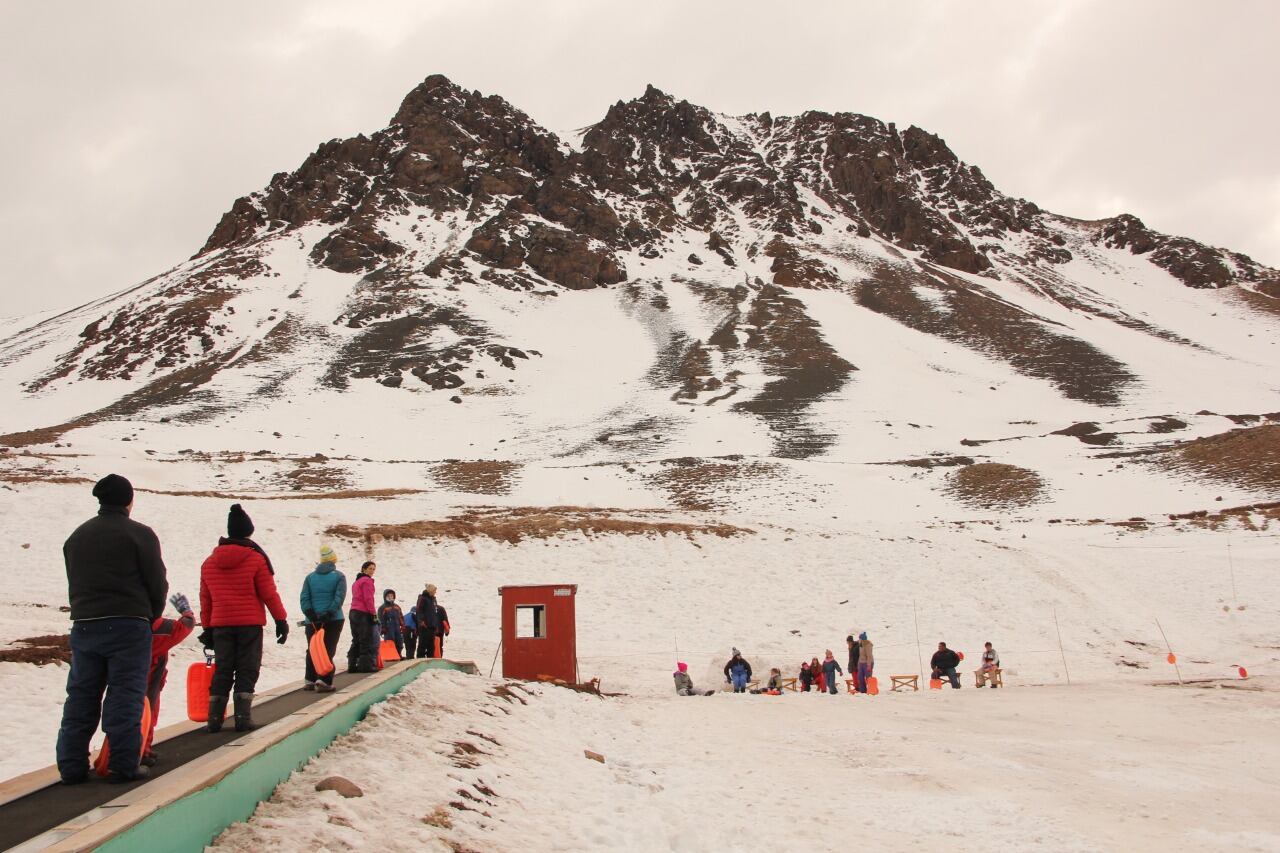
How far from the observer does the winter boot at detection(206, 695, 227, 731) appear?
21.2ft

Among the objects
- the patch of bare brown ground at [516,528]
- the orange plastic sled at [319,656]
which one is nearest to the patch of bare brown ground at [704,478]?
the patch of bare brown ground at [516,528]

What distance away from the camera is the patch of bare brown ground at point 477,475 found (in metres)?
48.0

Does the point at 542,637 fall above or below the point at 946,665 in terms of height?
above

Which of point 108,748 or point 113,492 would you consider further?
point 113,492

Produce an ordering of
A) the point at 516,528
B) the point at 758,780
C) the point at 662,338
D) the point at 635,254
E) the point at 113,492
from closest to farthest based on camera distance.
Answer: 1. the point at 113,492
2. the point at 758,780
3. the point at 516,528
4. the point at 662,338
5. the point at 635,254

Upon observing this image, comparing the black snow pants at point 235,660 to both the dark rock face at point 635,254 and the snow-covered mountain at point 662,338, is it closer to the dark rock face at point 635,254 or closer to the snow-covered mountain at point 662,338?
the snow-covered mountain at point 662,338

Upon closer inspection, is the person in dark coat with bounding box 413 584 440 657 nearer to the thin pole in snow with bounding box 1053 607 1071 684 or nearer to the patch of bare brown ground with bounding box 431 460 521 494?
the thin pole in snow with bounding box 1053 607 1071 684

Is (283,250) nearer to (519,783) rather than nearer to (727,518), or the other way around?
→ (727,518)

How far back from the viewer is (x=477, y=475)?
169 feet

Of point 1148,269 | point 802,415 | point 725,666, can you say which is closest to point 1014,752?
point 725,666

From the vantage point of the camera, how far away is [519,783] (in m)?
6.79

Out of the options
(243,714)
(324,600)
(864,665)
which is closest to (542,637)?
(864,665)

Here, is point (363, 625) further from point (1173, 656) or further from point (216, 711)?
point (1173, 656)

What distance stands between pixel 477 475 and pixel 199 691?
45.4 metres
